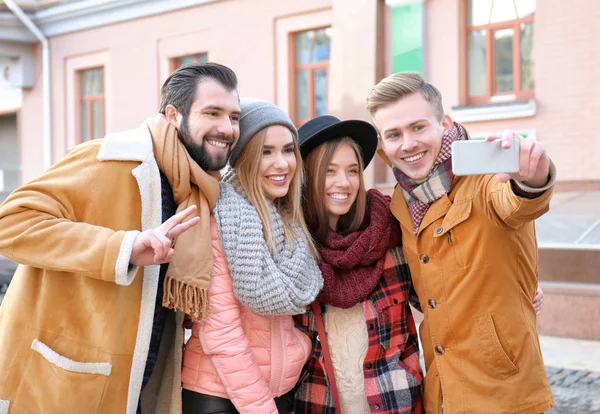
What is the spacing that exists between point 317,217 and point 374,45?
7835 mm

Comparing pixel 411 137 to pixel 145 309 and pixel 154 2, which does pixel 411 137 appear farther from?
pixel 154 2

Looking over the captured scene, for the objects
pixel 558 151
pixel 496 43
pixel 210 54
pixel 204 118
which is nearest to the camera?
pixel 204 118

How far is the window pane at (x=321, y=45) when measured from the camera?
12039 millimetres

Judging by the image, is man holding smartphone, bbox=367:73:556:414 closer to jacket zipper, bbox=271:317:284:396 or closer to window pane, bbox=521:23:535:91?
jacket zipper, bbox=271:317:284:396

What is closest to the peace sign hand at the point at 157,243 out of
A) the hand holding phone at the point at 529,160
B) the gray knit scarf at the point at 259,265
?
the gray knit scarf at the point at 259,265

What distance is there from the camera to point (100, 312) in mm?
2467

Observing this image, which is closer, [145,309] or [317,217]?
[145,309]

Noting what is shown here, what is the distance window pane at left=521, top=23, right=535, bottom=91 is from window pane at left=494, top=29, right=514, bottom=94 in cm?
18

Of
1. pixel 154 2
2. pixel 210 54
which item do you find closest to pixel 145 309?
pixel 210 54

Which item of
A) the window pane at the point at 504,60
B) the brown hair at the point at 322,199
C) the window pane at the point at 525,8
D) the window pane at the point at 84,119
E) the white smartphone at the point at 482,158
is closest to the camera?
the white smartphone at the point at 482,158

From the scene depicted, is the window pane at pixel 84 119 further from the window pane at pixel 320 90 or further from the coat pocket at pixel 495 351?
the coat pocket at pixel 495 351

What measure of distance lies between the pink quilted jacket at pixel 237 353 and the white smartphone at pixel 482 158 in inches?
40.0

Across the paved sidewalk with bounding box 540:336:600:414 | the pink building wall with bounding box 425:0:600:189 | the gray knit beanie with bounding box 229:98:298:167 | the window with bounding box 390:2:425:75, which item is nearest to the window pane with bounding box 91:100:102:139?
the window with bounding box 390:2:425:75

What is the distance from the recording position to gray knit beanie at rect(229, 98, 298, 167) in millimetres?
2875
